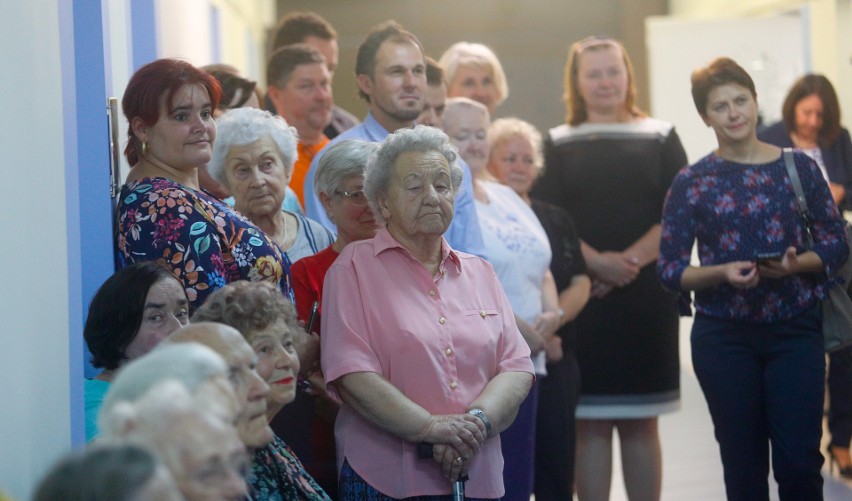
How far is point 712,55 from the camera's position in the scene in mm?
7938

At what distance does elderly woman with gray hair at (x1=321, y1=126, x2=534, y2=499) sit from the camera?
2723mm

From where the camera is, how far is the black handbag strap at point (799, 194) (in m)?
3.56

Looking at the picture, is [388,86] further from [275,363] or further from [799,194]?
[275,363]

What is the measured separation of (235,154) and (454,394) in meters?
1.03

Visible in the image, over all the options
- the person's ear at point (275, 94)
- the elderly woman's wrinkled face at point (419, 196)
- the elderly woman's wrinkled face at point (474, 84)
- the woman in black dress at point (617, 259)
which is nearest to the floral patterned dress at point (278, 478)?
the elderly woman's wrinkled face at point (419, 196)

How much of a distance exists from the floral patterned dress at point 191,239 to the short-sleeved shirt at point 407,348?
0.19m

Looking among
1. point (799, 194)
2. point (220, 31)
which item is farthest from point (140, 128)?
point (220, 31)

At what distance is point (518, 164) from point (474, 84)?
2.06 ft

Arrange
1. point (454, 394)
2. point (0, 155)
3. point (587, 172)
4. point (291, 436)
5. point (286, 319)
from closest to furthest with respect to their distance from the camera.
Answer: point (0, 155), point (286, 319), point (454, 394), point (291, 436), point (587, 172)

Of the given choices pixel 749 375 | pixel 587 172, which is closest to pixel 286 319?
pixel 749 375

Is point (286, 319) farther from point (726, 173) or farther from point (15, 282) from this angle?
point (726, 173)

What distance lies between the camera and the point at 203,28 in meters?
7.05

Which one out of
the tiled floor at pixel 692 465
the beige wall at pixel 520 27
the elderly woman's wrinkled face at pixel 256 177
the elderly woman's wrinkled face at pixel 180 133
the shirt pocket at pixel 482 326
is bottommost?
the tiled floor at pixel 692 465

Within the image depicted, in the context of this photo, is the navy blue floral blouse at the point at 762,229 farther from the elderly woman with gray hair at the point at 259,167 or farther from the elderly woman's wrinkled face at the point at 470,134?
the elderly woman with gray hair at the point at 259,167
